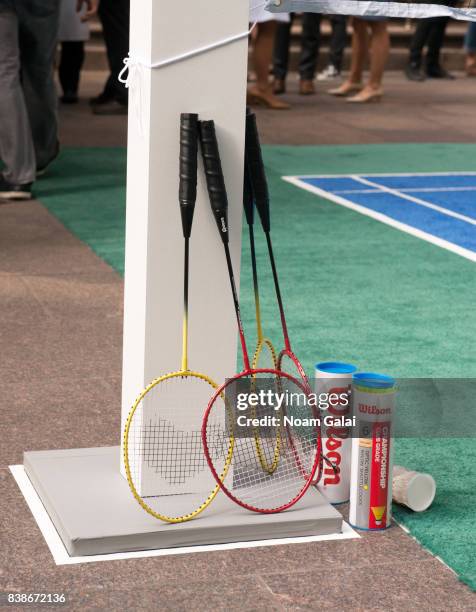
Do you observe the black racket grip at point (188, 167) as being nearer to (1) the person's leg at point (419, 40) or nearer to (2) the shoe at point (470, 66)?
(1) the person's leg at point (419, 40)

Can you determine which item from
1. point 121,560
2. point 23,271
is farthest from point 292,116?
point 121,560

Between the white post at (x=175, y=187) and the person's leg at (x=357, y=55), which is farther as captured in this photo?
the person's leg at (x=357, y=55)

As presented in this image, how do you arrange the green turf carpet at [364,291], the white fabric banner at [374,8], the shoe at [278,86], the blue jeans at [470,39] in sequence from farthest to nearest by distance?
1. the blue jeans at [470,39]
2. the shoe at [278,86]
3. the green turf carpet at [364,291]
4. the white fabric banner at [374,8]

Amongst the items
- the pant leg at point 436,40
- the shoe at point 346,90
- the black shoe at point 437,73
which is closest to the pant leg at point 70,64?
the shoe at point 346,90

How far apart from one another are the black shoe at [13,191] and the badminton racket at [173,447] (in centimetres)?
492

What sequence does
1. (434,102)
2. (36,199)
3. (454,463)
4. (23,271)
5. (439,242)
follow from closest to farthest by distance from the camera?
(454,463) < (23,271) < (439,242) < (36,199) < (434,102)

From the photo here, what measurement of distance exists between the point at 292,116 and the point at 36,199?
16.3 feet

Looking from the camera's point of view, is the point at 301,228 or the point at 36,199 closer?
the point at 301,228

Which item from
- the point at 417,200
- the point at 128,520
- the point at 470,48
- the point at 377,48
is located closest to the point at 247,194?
the point at 128,520

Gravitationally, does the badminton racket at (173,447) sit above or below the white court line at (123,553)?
above

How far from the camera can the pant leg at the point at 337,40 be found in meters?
16.1

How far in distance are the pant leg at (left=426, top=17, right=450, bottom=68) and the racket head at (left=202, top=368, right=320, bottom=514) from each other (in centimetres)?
1313

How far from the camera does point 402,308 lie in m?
6.04

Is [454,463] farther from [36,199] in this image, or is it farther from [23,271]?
[36,199]
